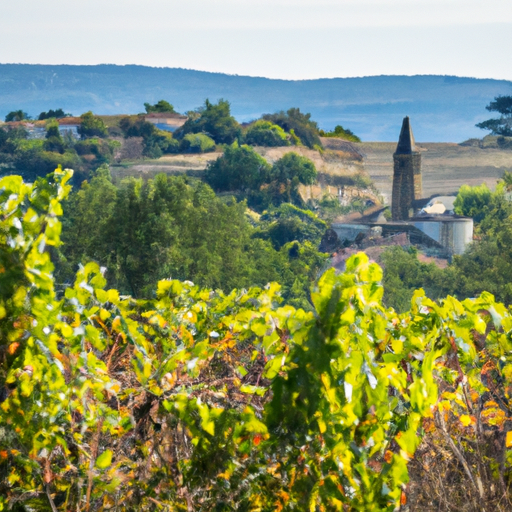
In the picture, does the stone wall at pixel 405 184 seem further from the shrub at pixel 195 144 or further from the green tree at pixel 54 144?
the green tree at pixel 54 144

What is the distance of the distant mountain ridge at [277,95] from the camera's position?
117 meters

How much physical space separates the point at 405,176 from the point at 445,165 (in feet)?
18.1

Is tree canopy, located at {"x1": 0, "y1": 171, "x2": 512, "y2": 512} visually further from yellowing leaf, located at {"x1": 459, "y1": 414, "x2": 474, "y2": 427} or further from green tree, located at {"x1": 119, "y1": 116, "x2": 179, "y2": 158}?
green tree, located at {"x1": 119, "y1": 116, "x2": 179, "y2": 158}

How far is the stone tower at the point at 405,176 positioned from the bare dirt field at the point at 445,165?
3.94 ft

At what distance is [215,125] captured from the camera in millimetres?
81000

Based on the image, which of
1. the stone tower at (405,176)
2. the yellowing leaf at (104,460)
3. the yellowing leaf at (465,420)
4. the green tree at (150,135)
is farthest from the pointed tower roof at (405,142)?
the yellowing leaf at (104,460)

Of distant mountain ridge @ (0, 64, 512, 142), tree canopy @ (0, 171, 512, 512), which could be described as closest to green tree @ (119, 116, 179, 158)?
distant mountain ridge @ (0, 64, 512, 142)

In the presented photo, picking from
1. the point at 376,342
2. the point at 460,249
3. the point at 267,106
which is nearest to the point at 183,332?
the point at 376,342

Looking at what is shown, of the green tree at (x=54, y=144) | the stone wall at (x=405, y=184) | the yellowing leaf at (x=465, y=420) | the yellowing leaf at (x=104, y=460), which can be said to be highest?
the yellowing leaf at (x=104, y=460)

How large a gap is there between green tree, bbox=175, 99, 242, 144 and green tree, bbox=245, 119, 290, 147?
1623 mm

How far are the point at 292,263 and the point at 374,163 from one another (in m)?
31.1

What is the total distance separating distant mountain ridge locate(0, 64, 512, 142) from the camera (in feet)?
383

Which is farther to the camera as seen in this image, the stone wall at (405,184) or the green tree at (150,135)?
the green tree at (150,135)

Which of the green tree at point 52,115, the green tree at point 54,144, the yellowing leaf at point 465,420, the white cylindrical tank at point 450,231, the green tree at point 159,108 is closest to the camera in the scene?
the yellowing leaf at point 465,420
